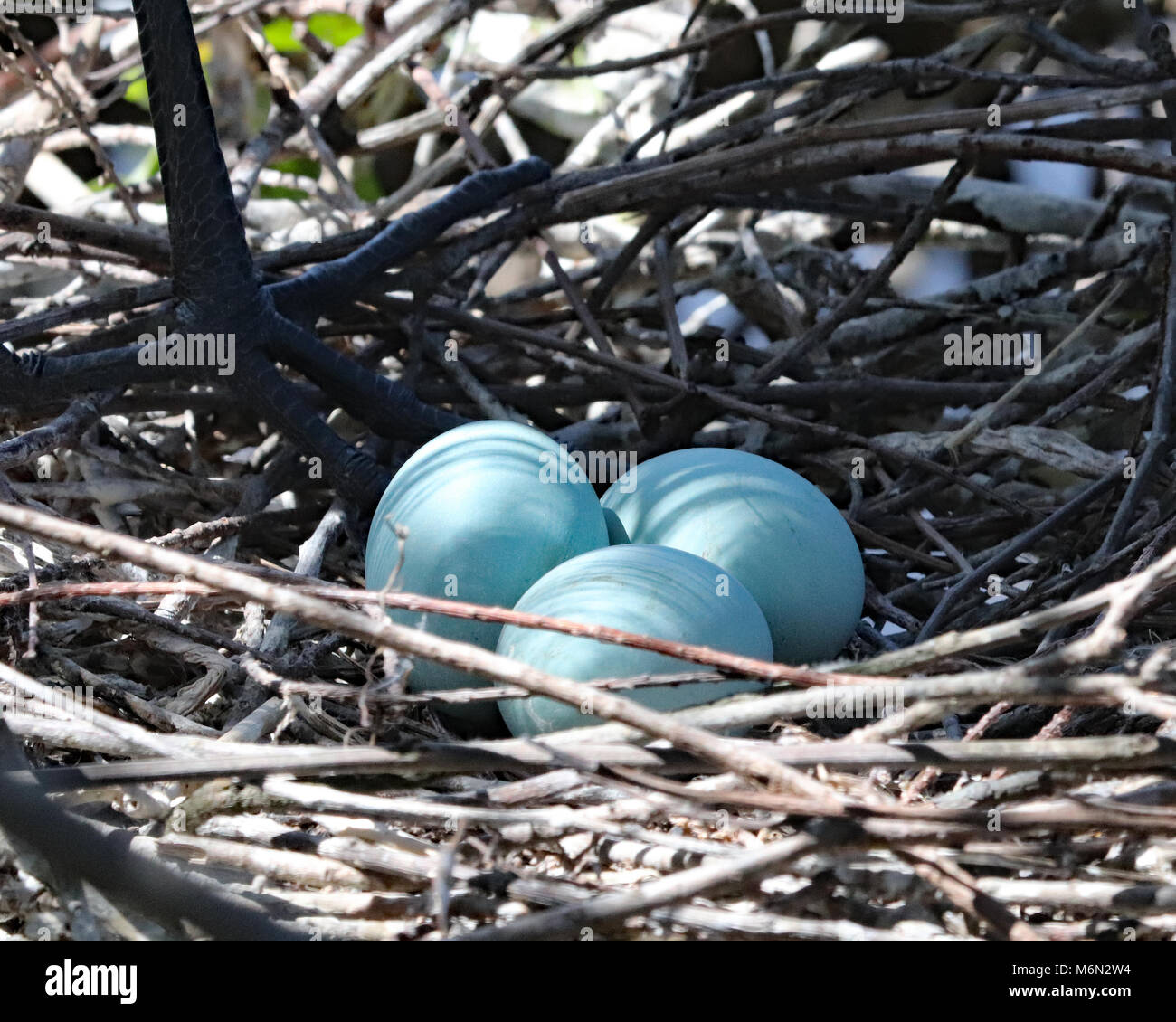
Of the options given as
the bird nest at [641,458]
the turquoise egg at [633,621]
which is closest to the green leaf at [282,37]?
the bird nest at [641,458]

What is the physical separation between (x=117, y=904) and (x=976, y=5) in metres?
1.32

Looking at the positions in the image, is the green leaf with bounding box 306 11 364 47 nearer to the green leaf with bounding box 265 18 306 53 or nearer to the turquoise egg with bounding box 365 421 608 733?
the green leaf with bounding box 265 18 306 53

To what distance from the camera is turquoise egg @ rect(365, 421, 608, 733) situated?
1.07 meters

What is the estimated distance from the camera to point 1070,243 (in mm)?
1963

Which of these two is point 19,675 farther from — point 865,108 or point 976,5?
point 865,108

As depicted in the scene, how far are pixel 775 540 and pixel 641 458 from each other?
0.40 m

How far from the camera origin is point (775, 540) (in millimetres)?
1112

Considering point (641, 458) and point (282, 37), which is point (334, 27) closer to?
point (282, 37)

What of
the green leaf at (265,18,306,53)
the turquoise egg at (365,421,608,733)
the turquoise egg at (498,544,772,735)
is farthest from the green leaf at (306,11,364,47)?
the turquoise egg at (498,544,772,735)

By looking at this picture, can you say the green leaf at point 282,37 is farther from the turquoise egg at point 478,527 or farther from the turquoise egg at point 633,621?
the turquoise egg at point 633,621

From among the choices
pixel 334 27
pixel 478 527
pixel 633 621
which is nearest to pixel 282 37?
pixel 334 27

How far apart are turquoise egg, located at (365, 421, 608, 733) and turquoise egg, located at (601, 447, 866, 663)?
7cm
